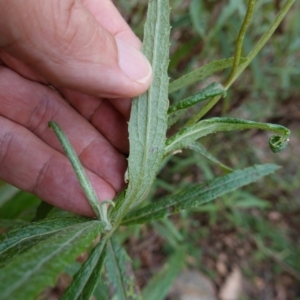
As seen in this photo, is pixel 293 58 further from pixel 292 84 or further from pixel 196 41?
pixel 196 41

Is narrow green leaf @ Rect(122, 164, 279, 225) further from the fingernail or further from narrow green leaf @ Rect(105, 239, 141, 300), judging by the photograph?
the fingernail

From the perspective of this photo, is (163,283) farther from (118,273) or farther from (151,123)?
(151,123)

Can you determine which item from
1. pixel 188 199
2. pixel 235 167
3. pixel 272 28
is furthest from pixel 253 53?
pixel 235 167

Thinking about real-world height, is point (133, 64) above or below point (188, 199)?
above

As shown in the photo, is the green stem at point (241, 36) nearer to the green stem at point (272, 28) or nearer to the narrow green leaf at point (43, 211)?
the green stem at point (272, 28)

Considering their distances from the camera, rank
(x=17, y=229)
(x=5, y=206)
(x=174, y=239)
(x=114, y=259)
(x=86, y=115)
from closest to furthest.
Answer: (x=17, y=229)
(x=114, y=259)
(x=86, y=115)
(x=5, y=206)
(x=174, y=239)

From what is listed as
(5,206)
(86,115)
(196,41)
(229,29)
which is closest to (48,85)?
(86,115)

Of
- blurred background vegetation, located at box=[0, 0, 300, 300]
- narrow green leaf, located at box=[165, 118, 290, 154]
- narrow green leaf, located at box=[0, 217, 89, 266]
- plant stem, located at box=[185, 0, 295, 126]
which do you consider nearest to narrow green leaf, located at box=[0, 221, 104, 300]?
narrow green leaf, located at box=[0, 217, 89, 266]
